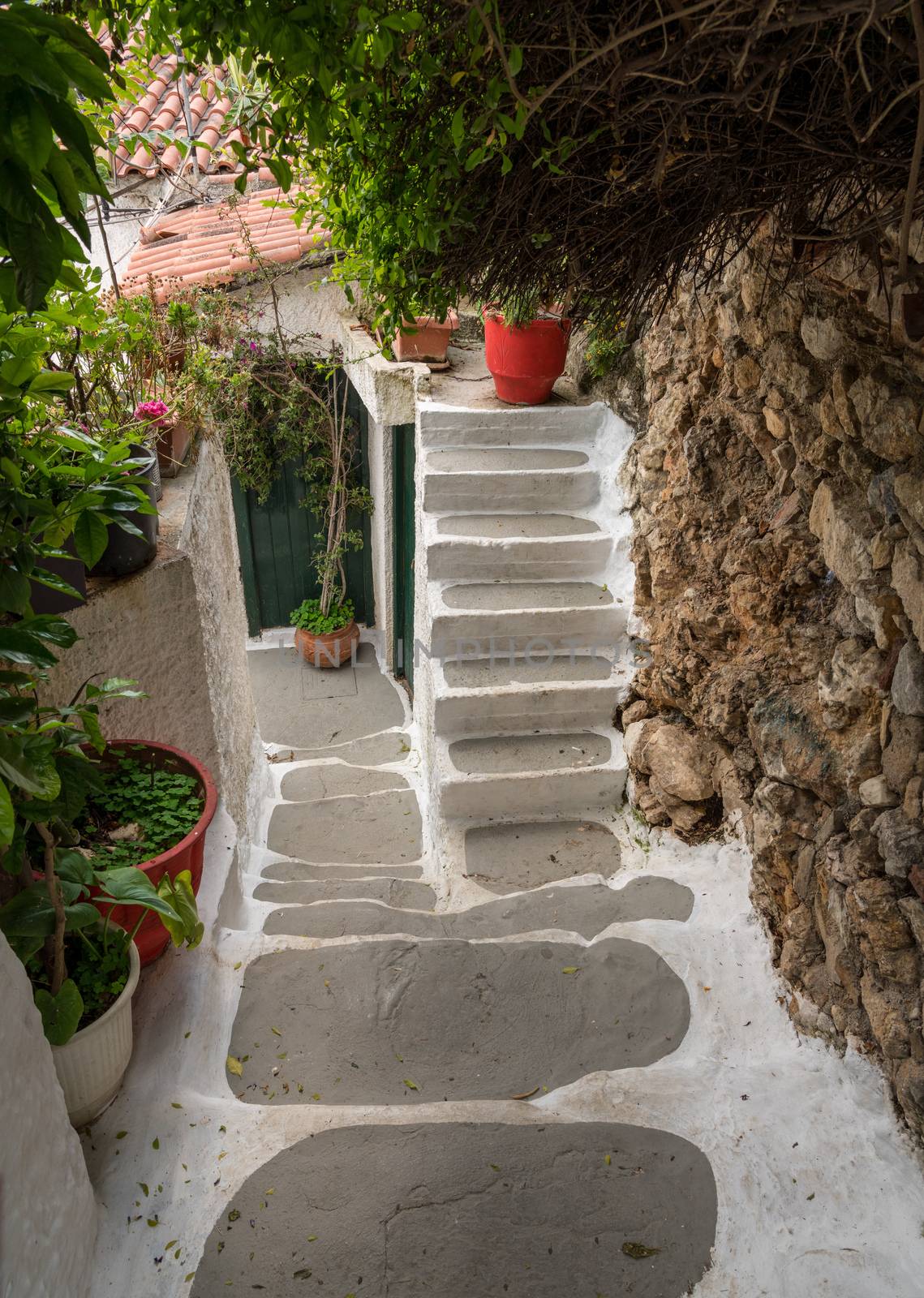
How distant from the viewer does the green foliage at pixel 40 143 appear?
37.1 inches

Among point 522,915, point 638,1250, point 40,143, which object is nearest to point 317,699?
point 522,915

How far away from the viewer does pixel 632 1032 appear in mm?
2875

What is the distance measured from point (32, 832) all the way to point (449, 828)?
91.5 inches

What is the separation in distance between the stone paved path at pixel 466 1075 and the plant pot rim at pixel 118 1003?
54 cm

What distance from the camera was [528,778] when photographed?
4.31 m

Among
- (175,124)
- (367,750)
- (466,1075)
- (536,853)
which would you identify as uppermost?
(175,124)

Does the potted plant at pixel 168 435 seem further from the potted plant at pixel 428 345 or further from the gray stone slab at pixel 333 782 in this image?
the gray stone slab at pixel 333 782

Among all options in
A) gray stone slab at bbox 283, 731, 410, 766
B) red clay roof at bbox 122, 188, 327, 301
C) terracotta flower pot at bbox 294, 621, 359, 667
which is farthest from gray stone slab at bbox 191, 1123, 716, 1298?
terracotta flower pot at bbox 294, 621, 359, 667

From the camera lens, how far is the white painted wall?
4.98ft

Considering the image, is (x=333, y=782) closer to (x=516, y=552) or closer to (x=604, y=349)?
(x=516, y=552)

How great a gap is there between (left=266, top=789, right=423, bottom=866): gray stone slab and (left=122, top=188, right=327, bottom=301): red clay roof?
341 centimetres

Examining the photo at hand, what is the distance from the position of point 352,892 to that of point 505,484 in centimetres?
233

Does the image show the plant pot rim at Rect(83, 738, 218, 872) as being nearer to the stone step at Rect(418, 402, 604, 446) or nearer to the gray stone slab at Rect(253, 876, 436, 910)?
the gray stone slab at Rect(253, 876, 436, 910)

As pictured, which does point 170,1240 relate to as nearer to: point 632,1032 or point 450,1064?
point 450,1064
